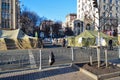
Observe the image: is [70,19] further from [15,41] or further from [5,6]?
[15,41]

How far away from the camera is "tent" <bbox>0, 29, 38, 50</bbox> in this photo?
3484 cm

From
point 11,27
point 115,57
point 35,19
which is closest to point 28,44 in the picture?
point 11,27

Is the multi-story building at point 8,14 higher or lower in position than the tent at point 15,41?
higher

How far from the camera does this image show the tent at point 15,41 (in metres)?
34.8

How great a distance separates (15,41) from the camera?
36344 mm

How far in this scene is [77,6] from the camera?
108125mm

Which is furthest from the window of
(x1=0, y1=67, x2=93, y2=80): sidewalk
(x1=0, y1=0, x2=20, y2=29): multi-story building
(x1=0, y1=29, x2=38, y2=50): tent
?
(x1=0, y1=67, x2=93, y2=80): sidewalk

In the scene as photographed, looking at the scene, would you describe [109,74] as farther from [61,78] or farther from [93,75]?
[61,78]

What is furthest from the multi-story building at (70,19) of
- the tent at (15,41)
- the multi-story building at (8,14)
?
the tent at (15,41)

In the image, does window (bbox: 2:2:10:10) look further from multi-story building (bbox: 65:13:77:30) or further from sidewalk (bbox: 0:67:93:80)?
multi-story building (bbox: 65:13:77:30)

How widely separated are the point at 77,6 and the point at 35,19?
1234 inches

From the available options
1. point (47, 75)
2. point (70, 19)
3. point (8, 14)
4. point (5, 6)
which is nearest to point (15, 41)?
point (8, 14)

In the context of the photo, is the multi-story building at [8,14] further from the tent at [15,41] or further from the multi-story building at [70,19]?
the multi-story building at [70,19]

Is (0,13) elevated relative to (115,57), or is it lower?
elevated
